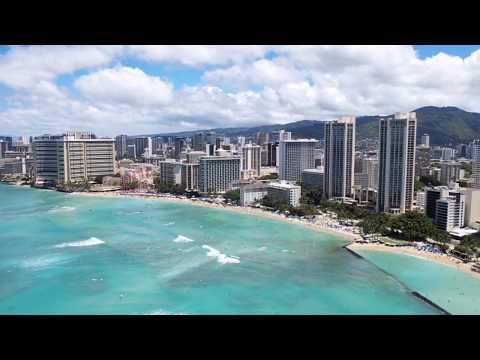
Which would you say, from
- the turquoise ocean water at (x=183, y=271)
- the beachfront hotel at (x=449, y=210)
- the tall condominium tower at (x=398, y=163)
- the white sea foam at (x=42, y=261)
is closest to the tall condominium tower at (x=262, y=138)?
the tall condominium tower at (x=398, y=163)

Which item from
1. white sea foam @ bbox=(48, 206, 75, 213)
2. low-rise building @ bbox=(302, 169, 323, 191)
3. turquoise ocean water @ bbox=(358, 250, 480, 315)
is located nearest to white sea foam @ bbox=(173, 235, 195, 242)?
turquoise ocean water @ bbox=(358, 250, 480, 315)

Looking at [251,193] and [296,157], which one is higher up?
[296,157]

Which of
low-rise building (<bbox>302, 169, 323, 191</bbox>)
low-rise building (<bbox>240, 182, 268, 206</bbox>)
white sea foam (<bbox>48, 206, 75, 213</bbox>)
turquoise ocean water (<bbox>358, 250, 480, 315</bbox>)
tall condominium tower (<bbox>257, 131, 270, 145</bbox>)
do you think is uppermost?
tall condominium tower (<bbox>257, 131, 270, 145</bbox>)

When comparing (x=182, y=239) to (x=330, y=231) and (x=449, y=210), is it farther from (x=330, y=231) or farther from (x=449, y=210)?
(x=449, y=210)

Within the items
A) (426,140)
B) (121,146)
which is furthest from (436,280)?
(121,146)

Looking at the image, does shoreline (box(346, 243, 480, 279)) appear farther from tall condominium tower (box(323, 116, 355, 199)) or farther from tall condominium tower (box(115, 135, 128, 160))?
tall condominium tower (box(115, 135, 128, 160))

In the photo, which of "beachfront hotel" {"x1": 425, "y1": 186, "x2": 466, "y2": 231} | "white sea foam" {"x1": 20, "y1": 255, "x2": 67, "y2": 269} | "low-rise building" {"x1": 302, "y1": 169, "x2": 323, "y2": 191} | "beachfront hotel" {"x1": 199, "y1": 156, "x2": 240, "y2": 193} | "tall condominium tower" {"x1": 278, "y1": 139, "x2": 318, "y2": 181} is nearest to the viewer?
"white sea foam" {"x1": 20, "y1": 255, "x2": 67, "y2": 269}
